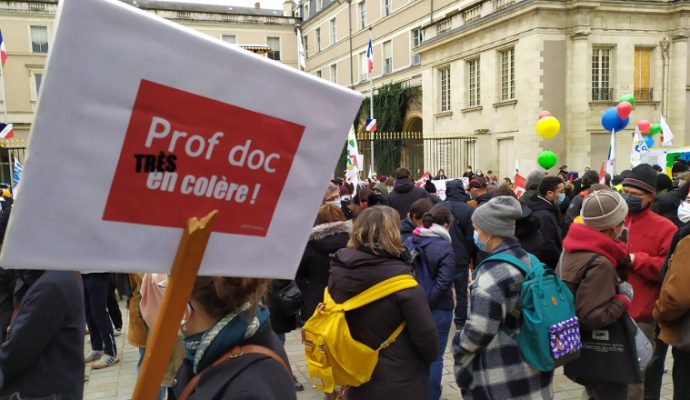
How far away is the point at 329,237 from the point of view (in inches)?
176

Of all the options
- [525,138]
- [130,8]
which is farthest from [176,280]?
[525,138]

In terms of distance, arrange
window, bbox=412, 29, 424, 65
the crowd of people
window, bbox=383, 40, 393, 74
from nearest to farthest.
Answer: the crowd of people < window, bbox=412, 29, 424, 65 < window, bbox=383, 40, 393, 74

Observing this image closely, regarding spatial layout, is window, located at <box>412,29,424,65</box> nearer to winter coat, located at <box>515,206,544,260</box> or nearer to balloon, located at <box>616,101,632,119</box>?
balloon, located at <box>616,101,632,119</box>

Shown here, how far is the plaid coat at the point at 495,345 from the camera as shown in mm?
2898

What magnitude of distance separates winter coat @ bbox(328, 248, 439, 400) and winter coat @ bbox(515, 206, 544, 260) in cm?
223

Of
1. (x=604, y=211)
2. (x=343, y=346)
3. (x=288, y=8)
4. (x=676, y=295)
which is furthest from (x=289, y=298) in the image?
(x=288, y=8)

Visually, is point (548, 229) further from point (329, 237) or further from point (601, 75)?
point (601, 75)

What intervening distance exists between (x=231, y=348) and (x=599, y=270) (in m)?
2.44

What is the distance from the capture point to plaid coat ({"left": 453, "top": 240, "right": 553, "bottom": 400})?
2.90 metres

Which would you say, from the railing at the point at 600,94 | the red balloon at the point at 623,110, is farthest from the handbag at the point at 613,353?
the railing at the point at 600,94

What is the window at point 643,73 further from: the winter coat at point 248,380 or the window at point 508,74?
the winter coat at point 248,380

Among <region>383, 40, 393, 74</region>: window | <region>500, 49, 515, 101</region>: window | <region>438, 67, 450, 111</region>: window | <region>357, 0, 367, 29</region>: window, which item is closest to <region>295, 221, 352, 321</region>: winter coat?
<region>500, 49, 515, 101</region>: window

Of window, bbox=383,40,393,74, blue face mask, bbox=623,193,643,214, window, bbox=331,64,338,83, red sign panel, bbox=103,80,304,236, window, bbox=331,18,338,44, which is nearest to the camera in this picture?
red sign panel, bbox=103,80,304,236

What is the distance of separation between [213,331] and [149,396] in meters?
0.30
